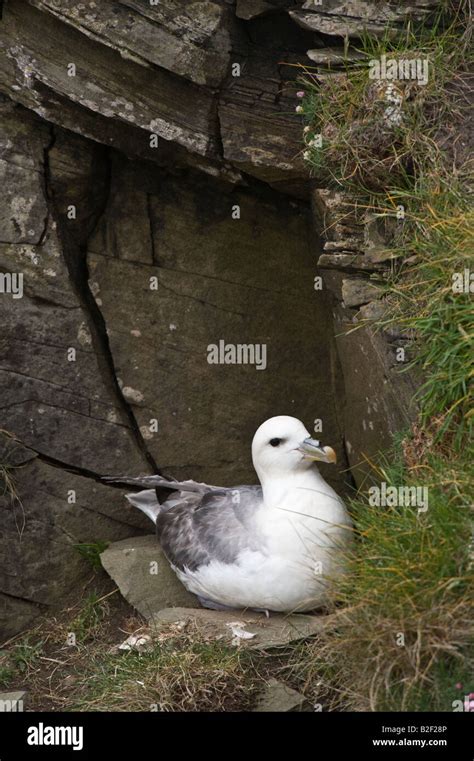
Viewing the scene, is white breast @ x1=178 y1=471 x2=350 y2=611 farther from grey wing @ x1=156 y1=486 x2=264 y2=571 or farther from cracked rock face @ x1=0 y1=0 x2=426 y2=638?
cracked rock face @ x1=0 y1=0 x2=426 y2=638

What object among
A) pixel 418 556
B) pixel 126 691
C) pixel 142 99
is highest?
pixel 142 99

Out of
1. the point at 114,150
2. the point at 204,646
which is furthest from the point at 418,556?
the point at 114,150

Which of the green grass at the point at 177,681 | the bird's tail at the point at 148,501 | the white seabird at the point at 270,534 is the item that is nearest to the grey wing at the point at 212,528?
the white seabird at the point at 270,534

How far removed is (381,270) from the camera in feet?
18.3

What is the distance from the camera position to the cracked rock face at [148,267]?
583cm

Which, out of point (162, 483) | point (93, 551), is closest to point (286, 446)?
point (162, 483)

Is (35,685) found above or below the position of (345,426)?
below

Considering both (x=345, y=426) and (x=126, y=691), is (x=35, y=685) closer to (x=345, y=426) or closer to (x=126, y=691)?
(x=126, y=691)

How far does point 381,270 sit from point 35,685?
2806 mm

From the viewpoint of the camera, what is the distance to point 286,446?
556 centimetres

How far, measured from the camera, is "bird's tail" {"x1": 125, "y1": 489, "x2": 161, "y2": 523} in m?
6.48

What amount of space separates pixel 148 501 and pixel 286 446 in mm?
1286

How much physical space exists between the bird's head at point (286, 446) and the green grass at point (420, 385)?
421 millimetres

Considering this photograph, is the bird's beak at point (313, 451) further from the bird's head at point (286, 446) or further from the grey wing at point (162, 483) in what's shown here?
the grey wing at point (162, 483)
